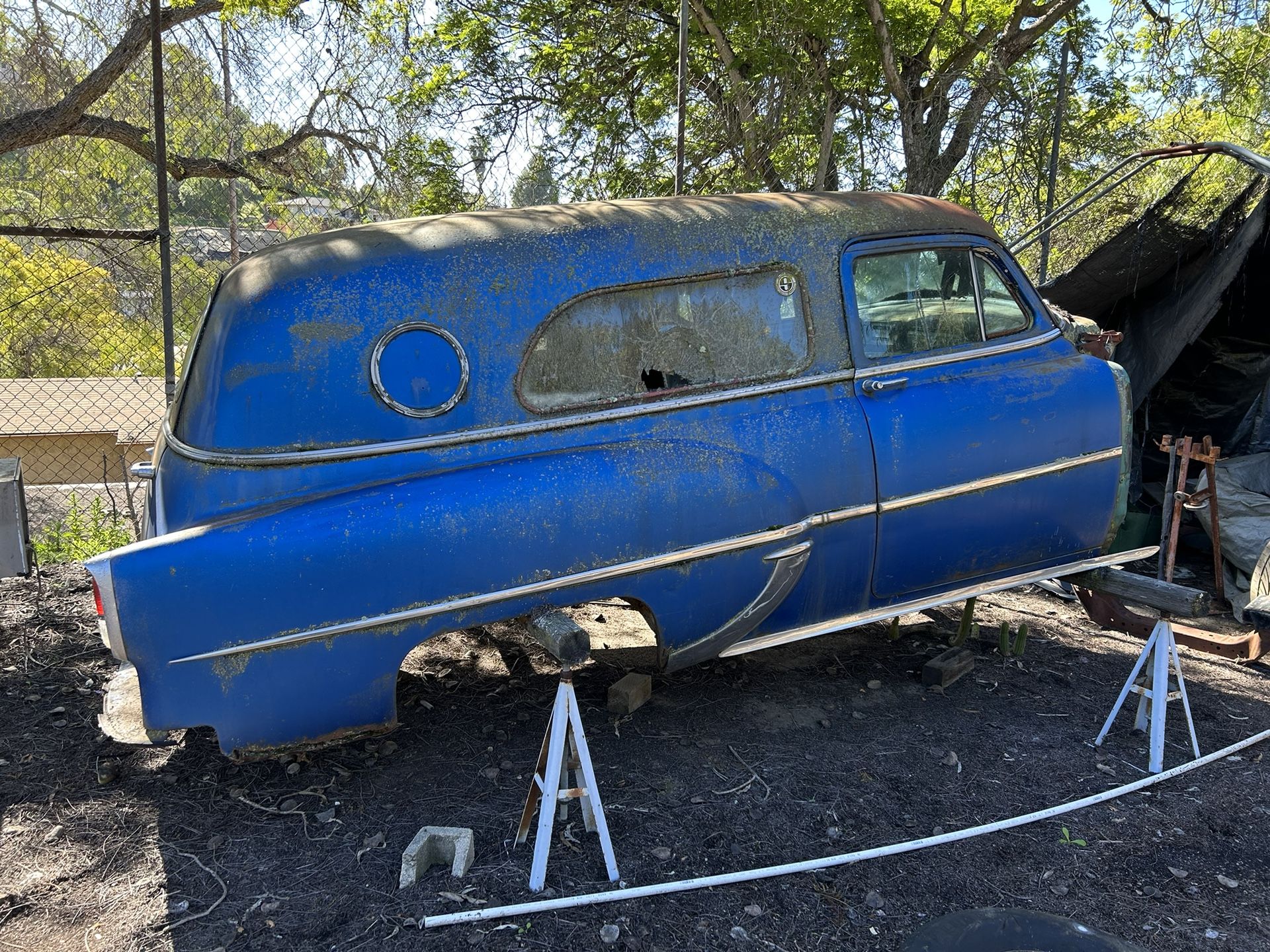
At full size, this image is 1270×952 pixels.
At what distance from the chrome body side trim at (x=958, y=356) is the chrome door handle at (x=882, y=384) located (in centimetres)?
3

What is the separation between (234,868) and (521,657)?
1782 mm

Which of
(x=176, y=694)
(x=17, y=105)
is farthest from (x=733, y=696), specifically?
(x=17, y=105)

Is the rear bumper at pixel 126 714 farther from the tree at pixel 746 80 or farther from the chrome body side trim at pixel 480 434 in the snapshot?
the tree at pixel 746 80

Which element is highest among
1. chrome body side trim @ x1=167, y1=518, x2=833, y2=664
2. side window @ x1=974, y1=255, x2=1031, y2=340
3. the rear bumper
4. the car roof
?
the car roof

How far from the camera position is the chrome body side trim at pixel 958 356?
12.6 feet

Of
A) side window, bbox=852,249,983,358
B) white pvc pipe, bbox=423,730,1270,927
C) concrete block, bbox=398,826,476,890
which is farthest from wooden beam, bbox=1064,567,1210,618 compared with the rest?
concrete block, bbox=398,826,476,890

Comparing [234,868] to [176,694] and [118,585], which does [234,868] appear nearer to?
[176,694]

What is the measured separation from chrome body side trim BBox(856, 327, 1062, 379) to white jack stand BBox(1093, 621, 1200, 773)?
1289 millimetres

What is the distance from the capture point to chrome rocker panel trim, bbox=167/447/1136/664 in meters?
Answer: 3.01

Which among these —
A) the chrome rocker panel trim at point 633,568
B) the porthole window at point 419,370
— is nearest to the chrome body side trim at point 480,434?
the porthole window at point 419,370

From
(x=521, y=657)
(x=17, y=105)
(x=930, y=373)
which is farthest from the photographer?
(x=17, y=105)

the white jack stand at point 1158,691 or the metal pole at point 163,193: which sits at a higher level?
the metal pole at point 163,193

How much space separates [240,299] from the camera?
3.29 metres

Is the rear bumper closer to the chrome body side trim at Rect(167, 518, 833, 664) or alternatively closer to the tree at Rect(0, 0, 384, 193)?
the chrome body side trim at Rect(167, 518, 833, 664)
